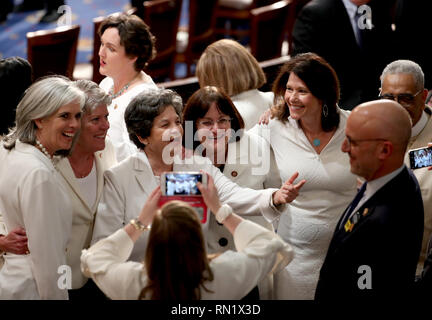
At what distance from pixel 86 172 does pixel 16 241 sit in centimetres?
50

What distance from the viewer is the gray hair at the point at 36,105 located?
114 inches

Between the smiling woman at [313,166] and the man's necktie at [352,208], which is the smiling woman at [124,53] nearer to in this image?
the smiling woman at [313,166]

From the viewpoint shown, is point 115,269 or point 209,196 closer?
point 115,269

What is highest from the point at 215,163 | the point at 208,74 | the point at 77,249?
the point at 208,74

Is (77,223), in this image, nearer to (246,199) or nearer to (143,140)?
(143,140)

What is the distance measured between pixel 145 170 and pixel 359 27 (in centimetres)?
233

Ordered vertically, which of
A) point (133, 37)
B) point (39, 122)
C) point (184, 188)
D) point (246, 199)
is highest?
point (133, 37)

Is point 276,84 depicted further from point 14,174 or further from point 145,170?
point 14,174

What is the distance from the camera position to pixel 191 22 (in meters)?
6.86

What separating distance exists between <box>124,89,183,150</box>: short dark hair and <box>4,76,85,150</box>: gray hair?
32 cm

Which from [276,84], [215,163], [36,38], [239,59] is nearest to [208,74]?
[239,59]

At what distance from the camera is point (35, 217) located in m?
2.76

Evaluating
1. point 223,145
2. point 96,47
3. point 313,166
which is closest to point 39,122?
point 223,145
